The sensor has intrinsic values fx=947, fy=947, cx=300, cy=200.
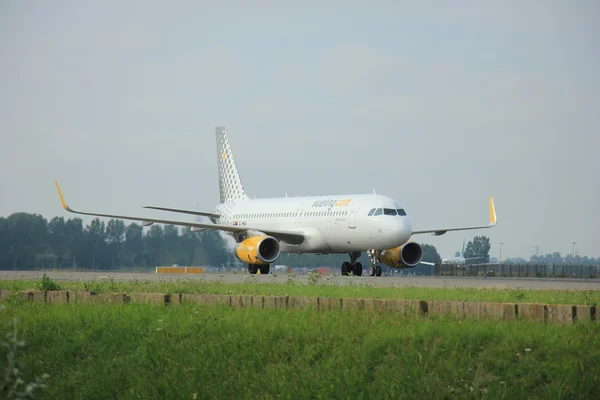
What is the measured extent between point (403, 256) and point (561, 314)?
108 ft

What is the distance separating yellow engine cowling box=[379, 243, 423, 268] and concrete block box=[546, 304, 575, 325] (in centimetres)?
3264

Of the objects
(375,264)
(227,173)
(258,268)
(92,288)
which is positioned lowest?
(92,288)

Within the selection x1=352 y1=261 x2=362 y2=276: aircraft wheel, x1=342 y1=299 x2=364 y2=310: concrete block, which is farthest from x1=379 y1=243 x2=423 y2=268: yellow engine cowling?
x1=342 y1=299 x2=364 y2=310: concrete block

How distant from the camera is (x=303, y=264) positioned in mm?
98000

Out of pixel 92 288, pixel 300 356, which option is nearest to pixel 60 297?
pixel 92 288

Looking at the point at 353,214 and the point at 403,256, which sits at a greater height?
the point at 353,214

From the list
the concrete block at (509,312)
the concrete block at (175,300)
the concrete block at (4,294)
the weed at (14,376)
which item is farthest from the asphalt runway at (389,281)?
the weed at (14,376)

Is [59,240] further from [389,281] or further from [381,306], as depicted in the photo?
[381,306]

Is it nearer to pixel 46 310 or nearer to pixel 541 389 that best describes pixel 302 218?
pixel 46 310

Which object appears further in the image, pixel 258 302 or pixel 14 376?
pixel 258 302

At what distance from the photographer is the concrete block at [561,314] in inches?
448

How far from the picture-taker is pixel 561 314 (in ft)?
37.6

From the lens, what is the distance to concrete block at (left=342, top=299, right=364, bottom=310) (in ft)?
42.5

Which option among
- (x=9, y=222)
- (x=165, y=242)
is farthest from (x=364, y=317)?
(x=9, y=222)
